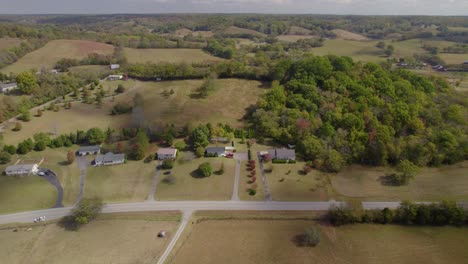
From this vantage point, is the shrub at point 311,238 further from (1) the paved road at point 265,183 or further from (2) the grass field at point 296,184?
(1) the paved road at point 265,183

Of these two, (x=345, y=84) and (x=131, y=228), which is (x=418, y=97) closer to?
(x=345, y=84)

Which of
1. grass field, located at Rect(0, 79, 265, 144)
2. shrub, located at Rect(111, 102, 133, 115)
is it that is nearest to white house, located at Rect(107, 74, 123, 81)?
grass field, located at Rect(0, 79, 265, 144)

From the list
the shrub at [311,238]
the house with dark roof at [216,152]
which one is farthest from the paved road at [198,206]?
the house with dark roof at [216,152]

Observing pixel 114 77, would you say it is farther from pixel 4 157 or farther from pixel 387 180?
pixel 387 180

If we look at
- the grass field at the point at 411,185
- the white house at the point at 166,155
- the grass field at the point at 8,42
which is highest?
the grass field at the point at 8,42

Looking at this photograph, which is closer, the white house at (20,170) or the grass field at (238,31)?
the white house at (20,170)

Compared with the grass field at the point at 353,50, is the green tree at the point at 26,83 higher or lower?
lower

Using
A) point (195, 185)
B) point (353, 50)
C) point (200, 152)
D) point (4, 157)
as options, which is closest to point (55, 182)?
point (4, 157)
